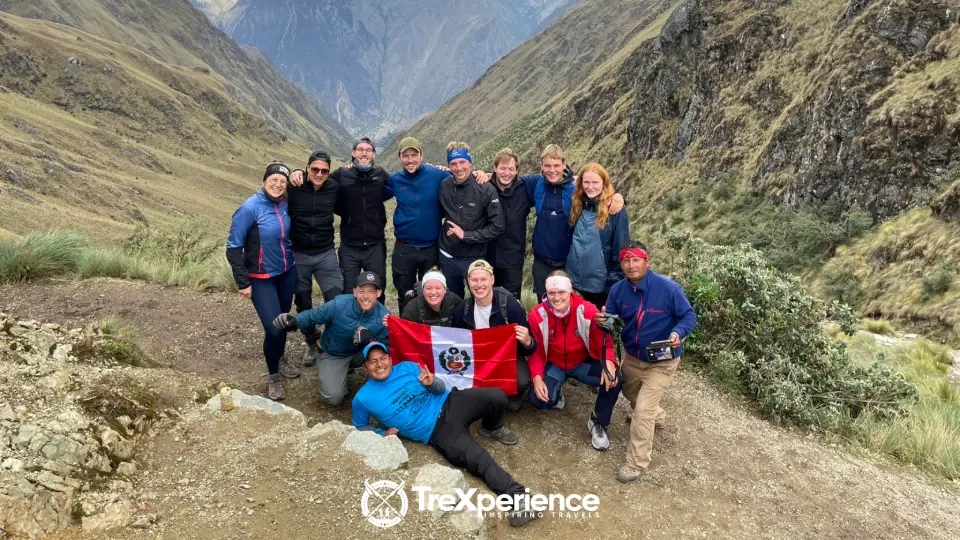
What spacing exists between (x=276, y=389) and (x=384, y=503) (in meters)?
2.94

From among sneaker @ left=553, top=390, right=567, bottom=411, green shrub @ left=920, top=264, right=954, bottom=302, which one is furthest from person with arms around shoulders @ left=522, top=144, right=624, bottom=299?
green shrub @ left=920, top=264, right=954, bottom=302

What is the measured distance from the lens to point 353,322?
6023 millimetres

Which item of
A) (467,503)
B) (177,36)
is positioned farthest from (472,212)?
(177,36)

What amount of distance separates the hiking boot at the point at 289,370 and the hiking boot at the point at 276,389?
0.34m

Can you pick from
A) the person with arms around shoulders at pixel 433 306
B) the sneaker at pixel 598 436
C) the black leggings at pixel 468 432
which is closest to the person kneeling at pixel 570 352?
the sneaker at pixel 598 436

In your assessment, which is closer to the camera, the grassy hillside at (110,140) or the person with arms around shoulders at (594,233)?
the person with arms around shoulders at (594,233)

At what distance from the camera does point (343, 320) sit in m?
6.01

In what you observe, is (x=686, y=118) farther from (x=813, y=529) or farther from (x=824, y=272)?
(x=813, y=529)

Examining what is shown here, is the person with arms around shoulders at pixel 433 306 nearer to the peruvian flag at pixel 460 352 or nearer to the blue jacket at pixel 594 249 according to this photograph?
the peruvian flag at pixel 460 352

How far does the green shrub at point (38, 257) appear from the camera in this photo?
9281mm

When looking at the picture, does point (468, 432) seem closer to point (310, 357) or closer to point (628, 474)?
point (628, 474)

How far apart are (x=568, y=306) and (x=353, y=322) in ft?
7.88

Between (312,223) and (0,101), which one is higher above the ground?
(0,101)

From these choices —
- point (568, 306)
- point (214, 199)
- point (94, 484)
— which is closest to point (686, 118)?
point (568, 306)
